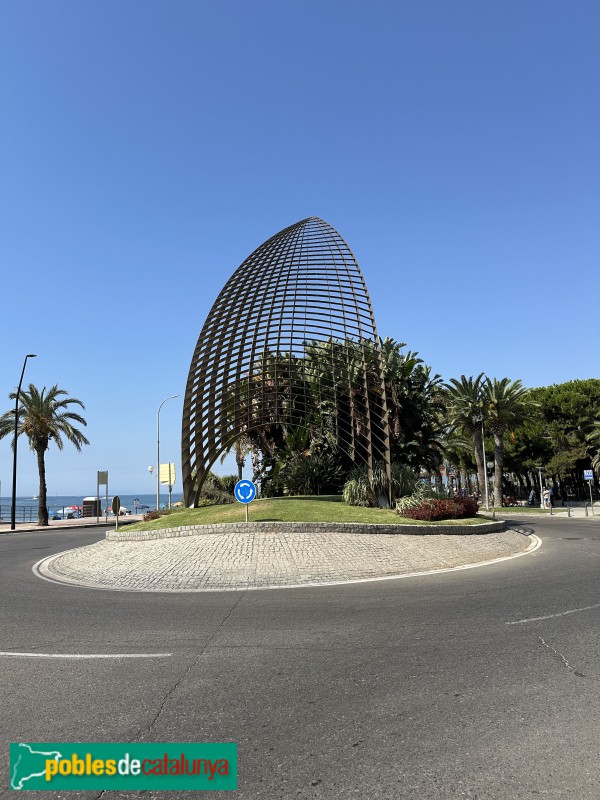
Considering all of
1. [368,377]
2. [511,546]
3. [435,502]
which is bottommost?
[511,546]

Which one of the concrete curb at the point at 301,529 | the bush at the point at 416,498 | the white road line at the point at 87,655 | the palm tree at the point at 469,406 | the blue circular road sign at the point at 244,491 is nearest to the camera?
the white road line at the point at 87,655

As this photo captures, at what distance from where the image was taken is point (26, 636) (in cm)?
743

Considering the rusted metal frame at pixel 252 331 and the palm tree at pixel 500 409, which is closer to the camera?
the rusted metal frame at pixel 252 331

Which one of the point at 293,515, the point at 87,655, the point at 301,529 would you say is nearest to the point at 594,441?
the point at 293,515

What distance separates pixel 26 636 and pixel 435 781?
5.94 m

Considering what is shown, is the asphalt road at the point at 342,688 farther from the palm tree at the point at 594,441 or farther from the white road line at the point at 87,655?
the palm tree at the point at 594,441

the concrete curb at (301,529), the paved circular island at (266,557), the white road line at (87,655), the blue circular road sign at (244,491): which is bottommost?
the paved circular island at (266,557)

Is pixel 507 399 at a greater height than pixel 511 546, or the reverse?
pixel 507 399

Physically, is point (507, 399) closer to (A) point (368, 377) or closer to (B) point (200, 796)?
(A) point (368, 377)

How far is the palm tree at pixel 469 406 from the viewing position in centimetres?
4947

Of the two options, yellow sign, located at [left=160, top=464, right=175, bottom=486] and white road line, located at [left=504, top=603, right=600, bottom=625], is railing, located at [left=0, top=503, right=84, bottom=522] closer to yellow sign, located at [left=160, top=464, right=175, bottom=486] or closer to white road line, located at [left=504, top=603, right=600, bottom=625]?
yellow sign, located at [left=160, top=464, right=175, bottom=486]

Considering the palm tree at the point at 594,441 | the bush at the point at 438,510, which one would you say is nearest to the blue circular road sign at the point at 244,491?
the bush at the point at 438,510

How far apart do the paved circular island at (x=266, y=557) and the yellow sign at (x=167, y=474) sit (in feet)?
71.4

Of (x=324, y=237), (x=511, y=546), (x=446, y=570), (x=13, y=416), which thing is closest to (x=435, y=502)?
(x=511, y=546)
